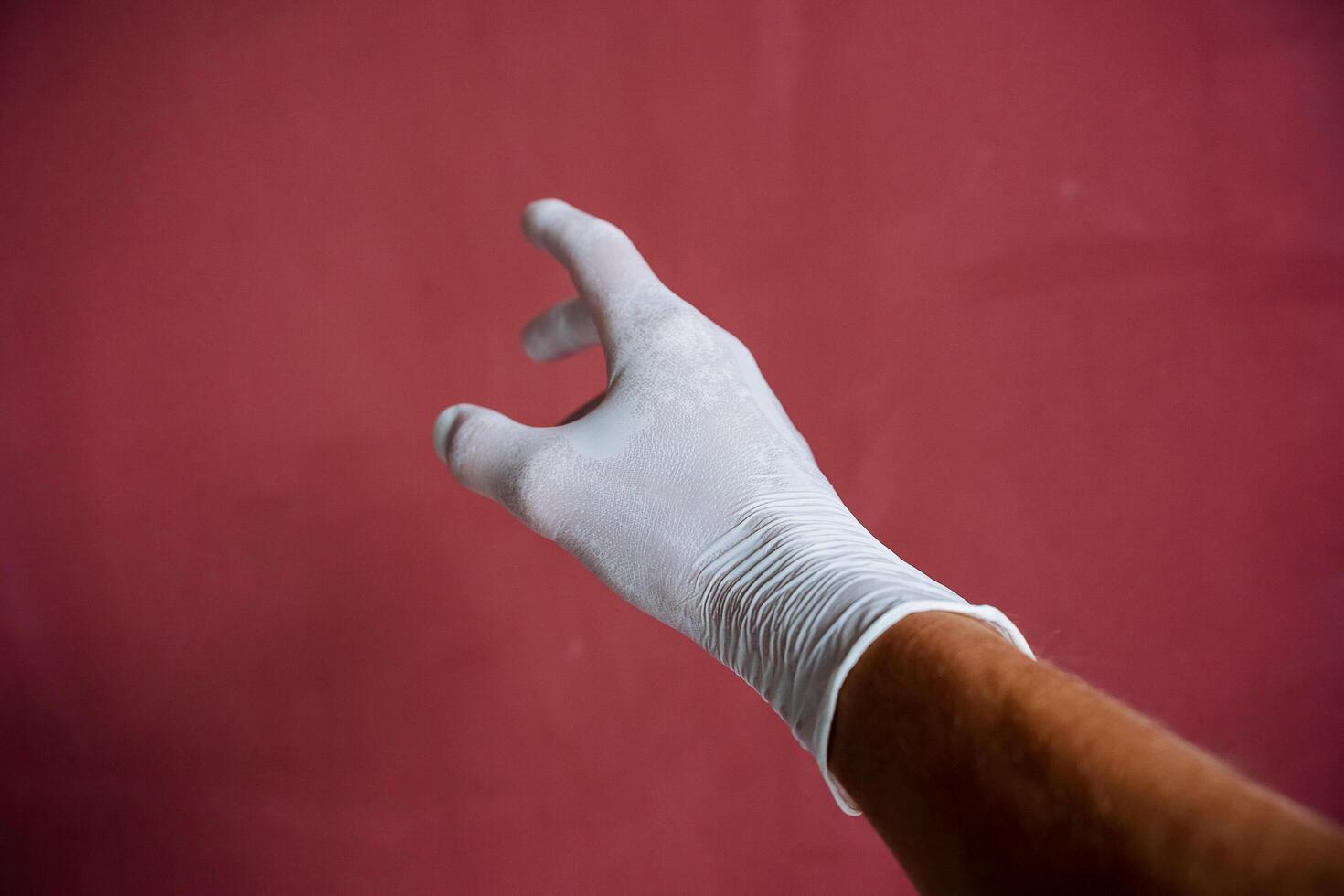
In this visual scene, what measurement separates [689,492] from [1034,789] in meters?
0.32

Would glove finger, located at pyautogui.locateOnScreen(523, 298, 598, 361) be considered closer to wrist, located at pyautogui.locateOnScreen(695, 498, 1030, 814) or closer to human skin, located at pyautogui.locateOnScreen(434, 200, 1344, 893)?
human skin, located at pyautogui.locateOnScreen(434, 200, 1344, 893)

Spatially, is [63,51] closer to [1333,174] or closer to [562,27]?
[562,27]

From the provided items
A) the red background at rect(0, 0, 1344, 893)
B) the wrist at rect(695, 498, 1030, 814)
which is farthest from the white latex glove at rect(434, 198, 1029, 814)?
the red background at rect(0, 0, 1344, 893)


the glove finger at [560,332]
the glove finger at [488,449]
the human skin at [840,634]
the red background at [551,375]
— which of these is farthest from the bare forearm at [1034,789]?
the red background at [551,375]

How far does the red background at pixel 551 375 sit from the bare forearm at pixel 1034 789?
72cm

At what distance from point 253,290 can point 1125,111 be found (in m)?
1.10

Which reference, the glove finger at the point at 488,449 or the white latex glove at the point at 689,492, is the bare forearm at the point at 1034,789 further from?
the glove finger at the point at 488,449

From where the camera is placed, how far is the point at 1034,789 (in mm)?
299

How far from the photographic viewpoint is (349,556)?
39.4 inches

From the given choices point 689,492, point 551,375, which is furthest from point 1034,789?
point 551,375

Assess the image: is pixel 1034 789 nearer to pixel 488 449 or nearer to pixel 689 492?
pixel 689 492

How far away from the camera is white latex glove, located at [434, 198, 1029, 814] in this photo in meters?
0.48

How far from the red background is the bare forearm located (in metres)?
0.72

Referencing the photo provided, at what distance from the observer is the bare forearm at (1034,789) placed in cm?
25
